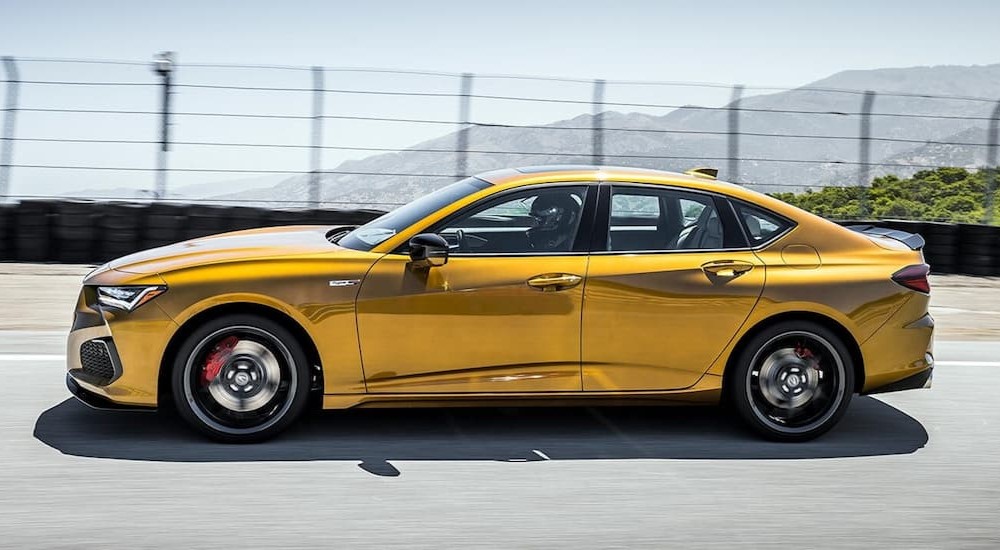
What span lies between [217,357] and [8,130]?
9.19 meters

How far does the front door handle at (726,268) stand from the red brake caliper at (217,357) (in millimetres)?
2439

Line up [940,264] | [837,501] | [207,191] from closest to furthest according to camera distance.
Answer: [837,501], [207,191], [940,264]

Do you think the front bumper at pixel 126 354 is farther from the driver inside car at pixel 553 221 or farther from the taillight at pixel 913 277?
the taillight at pixel 913 277

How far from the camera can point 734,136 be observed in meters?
16.0

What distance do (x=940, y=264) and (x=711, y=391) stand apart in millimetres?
9767

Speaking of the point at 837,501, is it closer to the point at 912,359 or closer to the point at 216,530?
the point at 912,359

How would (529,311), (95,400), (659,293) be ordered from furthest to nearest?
(659,293) < (529,311) < (95,400)

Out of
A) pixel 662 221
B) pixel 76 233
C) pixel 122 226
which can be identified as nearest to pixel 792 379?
pixel 662 221

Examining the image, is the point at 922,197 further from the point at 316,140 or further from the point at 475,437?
the point at 475,437

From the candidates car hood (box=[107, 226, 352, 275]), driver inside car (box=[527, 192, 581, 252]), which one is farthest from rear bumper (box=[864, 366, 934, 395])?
car hood (box=[107, 226, 352, 275])

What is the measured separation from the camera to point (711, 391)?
665 centimetres

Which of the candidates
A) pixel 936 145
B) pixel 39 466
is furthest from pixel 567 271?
pixel 936 145

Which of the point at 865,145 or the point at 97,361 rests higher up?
the point at 865,145

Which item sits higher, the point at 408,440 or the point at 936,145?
the point at 936,145
